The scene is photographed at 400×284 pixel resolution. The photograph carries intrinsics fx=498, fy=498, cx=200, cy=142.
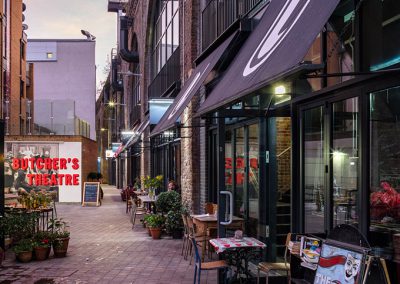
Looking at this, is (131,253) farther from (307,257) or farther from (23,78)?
(23,78)

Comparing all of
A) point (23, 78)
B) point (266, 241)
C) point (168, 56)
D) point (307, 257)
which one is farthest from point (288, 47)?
point (23, 78)

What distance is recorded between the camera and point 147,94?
24844 millimetres

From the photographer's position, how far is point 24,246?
9922mm

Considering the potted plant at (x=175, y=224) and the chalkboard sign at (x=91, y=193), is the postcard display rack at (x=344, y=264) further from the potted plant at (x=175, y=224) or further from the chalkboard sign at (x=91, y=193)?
the chalkboard sign at (x=91, y=193)

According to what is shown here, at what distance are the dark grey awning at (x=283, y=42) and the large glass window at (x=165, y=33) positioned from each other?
35.4ft

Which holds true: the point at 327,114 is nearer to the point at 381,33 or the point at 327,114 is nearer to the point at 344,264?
the point at 381,33

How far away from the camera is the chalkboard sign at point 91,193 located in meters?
24.5

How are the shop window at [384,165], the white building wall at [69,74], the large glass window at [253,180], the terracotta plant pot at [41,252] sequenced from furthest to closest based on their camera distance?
the white building wall at [69,74] < the terracotta plant pot at [41,252] < the large glass window at [253,180] < the shop window at [384,165]

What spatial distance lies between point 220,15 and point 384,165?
708 cm

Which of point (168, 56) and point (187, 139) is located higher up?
point (168, 56)

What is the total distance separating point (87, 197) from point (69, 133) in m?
4.12

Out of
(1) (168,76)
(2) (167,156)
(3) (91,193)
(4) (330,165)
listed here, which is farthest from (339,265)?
(3) (91,193)

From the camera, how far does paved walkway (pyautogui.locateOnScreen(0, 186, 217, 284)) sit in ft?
27.7

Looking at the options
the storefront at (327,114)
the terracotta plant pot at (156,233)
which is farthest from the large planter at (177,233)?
the storefront at (327,114)
